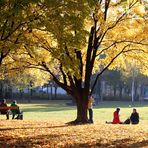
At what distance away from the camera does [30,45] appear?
614 inches

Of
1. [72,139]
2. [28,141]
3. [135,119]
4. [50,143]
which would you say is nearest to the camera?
[50,143]

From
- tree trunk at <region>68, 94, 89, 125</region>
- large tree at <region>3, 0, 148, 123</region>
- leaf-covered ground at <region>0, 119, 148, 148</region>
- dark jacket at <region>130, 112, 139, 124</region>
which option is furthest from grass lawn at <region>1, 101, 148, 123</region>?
leaf-covered ground at <region>0, 119, 148, 148</region>

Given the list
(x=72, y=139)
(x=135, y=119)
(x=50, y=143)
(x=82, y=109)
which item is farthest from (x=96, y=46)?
(x=50, y=143)

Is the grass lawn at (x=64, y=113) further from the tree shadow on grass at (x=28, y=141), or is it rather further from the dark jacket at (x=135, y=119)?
the tree shadow on grass at (x=28, y=141)

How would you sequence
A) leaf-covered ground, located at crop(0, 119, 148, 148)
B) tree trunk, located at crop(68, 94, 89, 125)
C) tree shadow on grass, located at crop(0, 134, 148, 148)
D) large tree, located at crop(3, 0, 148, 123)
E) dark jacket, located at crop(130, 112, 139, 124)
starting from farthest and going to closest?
dark jacket, located at crop(130, 112, 139, 124), tree trunk, located at crop(68, 94, 89, 125), large tree, located at crop(3, 0, 148, 123), leaf-covered ground, located at crop(0, 119, 148, 148), tree shadow on grass, located at crop(0, 134, 148, 148)

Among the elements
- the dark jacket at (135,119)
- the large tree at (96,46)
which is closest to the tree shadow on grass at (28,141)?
the large tree at (96,46)

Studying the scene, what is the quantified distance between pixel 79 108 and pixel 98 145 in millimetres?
9469

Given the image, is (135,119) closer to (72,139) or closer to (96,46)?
(96,46)

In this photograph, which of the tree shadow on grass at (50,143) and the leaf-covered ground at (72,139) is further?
the leaf-covered ground at (72,139)

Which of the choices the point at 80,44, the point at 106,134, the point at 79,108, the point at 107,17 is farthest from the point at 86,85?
the point at 80,44

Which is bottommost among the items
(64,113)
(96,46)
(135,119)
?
(64,113)

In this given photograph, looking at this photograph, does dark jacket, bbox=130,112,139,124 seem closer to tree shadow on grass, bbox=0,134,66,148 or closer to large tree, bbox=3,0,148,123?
large tree, bbox=3,0,148,123

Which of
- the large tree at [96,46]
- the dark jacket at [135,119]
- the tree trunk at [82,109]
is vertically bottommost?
the dark jacket at [135,119]

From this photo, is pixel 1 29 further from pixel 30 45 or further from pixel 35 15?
pixel 30 45
